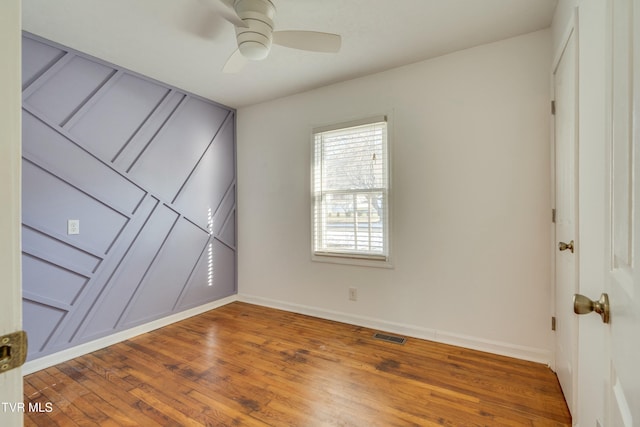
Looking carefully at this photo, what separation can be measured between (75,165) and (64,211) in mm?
384

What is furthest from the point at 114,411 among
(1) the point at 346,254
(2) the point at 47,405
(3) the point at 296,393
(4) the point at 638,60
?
(4) the point at 638,60

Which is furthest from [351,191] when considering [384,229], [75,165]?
[75,165]

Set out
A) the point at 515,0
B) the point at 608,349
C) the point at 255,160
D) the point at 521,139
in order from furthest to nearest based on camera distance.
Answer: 1. the point at 255,160
2. the point at 521,139
3. the point at 515,0
4. the point at 608,349

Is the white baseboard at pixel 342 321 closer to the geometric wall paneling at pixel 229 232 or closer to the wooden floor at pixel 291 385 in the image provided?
the wooden floor at pixel 291 385

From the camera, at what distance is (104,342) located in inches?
105

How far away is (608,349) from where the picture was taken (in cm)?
69

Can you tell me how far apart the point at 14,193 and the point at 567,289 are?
2.42 metres

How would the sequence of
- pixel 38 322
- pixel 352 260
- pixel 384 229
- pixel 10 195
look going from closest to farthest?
pixel 10 195
pixel 38 322
pixel 384 229
pixel 352 260

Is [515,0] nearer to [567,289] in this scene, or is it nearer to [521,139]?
[521,139]

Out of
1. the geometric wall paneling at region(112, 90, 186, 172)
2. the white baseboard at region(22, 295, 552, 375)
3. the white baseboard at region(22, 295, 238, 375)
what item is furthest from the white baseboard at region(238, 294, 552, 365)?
the geometric wall paneling at region(112, 90, 186, 172)

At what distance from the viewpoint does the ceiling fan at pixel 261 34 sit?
1.76m

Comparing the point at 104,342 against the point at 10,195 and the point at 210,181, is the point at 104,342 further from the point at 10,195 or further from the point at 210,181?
the point at 10,195

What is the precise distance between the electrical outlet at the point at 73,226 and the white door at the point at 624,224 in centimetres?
321

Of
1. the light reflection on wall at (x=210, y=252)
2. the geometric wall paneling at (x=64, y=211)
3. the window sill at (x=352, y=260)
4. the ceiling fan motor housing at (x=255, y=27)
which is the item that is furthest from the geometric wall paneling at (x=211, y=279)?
the ceiling fan motor housing at (x=255, y=27)
